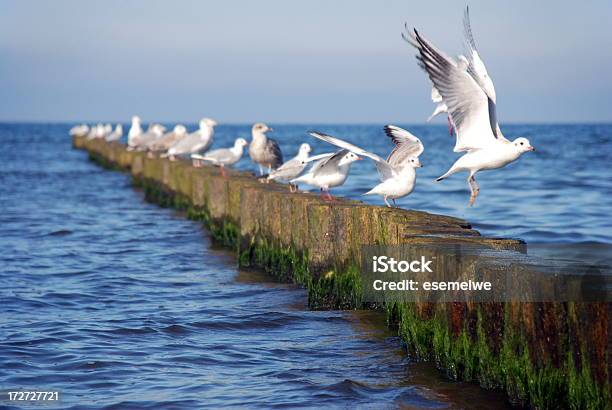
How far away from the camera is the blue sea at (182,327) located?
604 cm

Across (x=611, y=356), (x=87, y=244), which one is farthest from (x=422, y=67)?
(x=87, y=244)

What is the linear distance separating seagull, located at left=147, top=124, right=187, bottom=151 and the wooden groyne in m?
9.67

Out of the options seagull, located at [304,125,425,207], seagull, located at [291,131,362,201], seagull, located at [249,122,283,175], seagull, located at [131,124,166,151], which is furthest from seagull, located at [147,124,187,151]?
seagull, located at [304,125,425,207]

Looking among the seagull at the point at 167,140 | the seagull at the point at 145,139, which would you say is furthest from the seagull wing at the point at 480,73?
the seagull at the point at 145,139

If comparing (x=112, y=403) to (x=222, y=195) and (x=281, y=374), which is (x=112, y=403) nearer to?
(x=281, y=374)

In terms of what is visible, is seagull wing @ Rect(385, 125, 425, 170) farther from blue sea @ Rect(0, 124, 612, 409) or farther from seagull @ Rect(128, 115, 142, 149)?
seagull @ Rect(128, 115, 142, 149)

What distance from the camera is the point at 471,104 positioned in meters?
8.02

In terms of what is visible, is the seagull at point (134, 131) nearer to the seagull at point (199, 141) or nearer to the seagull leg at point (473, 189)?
the seagull at point (199, 141)

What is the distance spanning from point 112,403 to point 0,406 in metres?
0.61

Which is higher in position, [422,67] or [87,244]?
[422,67]

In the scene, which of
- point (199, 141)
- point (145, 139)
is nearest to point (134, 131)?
point (145, 139)

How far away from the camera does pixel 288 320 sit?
8.14 meters

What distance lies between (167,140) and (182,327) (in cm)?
1591

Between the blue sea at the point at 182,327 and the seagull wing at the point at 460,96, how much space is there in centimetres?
166
